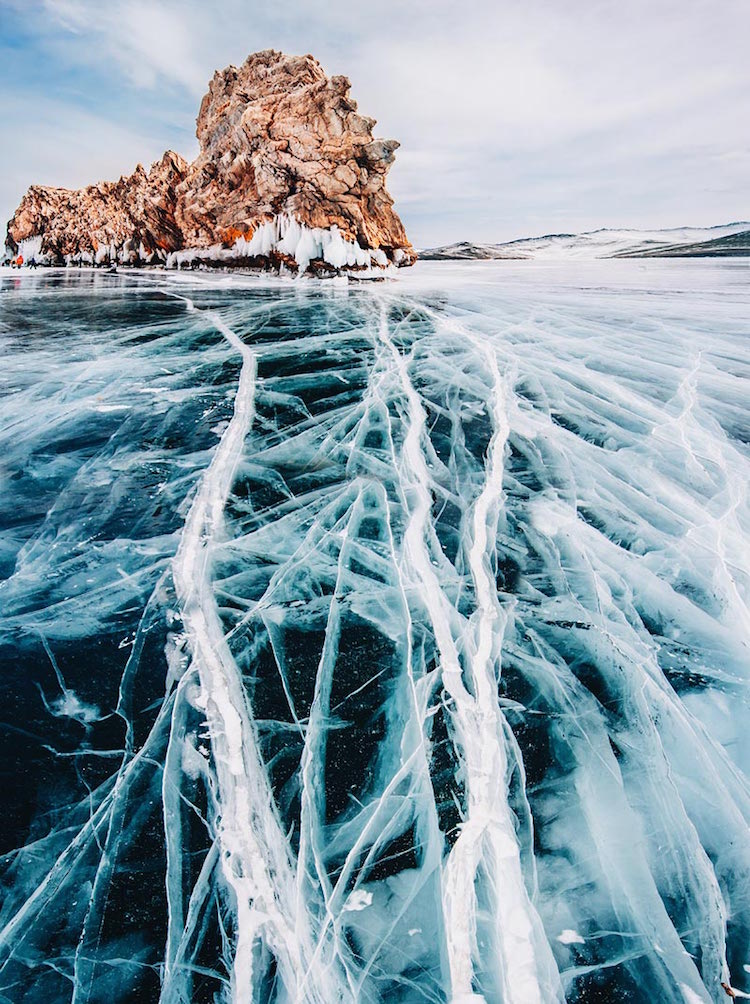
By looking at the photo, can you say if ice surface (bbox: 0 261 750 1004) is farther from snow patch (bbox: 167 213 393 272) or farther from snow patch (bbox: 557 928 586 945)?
snow patch (bbox: 167 213 393 272)

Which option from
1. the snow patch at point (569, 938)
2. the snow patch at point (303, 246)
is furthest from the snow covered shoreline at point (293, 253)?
the snow patch at point (569, 938)

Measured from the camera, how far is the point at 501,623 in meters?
2.29

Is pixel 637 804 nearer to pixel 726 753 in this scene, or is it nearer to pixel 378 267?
pixel 726 753

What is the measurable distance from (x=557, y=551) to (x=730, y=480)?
1748 mm

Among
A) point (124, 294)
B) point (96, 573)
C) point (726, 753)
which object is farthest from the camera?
point (124, 294)

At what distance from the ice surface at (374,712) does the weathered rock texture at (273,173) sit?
21125mm

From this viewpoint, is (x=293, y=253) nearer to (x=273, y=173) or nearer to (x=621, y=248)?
(x=273, y=173)

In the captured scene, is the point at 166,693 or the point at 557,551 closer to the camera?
the point at 166,693

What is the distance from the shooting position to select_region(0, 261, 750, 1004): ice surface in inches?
51.4

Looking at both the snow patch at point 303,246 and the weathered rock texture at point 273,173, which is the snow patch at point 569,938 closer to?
the snow patch at point 303,246

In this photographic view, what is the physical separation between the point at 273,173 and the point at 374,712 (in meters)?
26.4

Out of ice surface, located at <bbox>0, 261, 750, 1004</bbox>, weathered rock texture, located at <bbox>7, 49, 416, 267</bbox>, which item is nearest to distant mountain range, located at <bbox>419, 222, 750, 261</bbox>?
weathered rock texture, located at <bbox>7, 49, 416, 267</bbox>

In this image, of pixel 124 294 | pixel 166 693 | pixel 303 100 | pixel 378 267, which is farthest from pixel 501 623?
pixel 303 100

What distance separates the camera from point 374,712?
1.89 m
